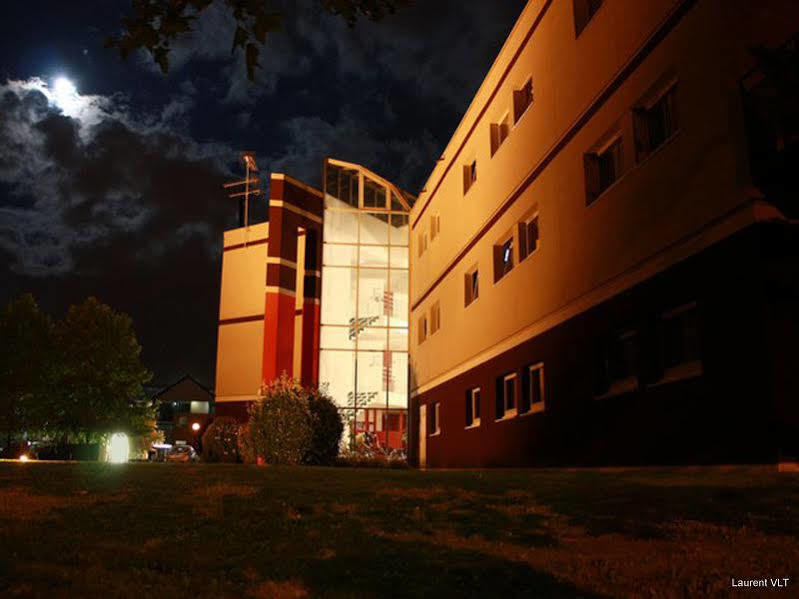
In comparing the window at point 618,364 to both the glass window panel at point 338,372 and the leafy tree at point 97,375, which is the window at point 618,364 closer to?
the glass window panel at point 338,372

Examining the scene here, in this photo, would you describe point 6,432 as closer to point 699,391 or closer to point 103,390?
point 103,390

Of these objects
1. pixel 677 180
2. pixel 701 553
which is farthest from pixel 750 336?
pixel 701 553

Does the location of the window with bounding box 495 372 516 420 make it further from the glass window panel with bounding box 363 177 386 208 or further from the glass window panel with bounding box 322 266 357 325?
the glass window panel with bounding box 363 177 386 208

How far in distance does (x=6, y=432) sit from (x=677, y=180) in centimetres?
4291

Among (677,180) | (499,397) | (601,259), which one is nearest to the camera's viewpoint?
(677,180)

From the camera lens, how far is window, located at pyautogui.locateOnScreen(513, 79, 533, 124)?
21516mm

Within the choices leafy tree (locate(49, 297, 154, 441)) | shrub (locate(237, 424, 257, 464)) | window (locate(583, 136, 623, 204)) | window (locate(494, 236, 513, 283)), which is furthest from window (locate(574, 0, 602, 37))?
leafy tree (locate(49, 297, 154, 441))

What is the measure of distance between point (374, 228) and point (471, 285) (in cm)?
1799

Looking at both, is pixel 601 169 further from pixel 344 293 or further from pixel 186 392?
pixel 186 392

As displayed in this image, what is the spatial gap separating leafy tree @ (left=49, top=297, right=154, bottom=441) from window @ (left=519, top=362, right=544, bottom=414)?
33.1 metres

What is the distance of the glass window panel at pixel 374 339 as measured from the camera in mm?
41438

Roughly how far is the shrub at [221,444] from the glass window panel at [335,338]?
16.3 m

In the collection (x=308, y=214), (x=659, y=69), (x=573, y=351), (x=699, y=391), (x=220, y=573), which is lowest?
(x=220, y=573)

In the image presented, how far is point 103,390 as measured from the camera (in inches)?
1811
